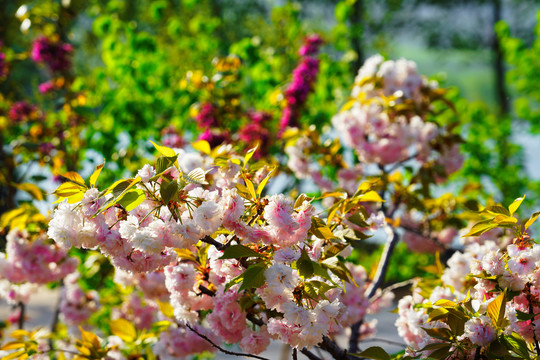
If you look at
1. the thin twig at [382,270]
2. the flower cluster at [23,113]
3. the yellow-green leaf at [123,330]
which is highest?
the flower cluster at [23,113]

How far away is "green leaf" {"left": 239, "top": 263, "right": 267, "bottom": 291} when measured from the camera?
1.14m

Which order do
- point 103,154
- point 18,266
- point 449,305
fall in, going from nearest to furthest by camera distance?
point 449,305, point 18,266, point 103,154

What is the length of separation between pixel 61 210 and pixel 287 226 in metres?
0.52

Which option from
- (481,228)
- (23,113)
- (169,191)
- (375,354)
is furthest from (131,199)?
(23,113)

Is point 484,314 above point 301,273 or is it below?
below

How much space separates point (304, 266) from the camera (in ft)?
3.87

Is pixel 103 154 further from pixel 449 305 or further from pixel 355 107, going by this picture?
pixel 449 305

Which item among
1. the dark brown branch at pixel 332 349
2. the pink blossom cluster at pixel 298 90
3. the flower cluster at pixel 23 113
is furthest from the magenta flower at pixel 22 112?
the dark brown branch at pixel 332 349

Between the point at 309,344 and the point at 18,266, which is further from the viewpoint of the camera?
the point at 18,266

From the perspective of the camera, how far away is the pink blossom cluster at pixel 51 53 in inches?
131

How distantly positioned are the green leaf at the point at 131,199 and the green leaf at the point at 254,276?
287mm

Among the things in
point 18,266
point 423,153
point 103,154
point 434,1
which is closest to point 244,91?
point 103,154

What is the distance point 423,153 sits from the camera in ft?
8.71

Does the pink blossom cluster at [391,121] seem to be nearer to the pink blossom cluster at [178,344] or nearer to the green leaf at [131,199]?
the pink blossom cluster at [178,344]
